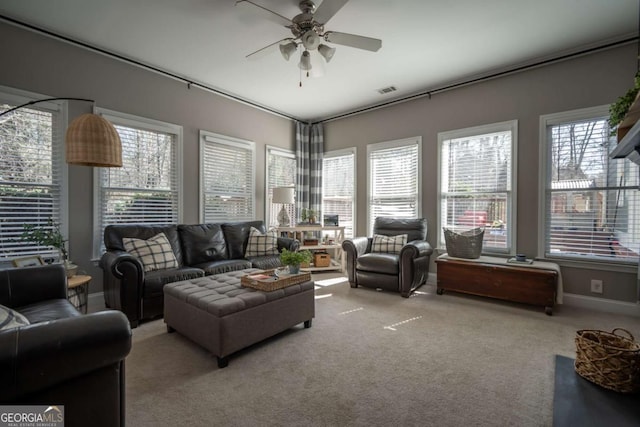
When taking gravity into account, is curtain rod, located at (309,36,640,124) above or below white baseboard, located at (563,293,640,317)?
above

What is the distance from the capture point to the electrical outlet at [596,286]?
317 cm

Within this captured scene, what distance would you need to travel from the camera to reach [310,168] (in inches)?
224

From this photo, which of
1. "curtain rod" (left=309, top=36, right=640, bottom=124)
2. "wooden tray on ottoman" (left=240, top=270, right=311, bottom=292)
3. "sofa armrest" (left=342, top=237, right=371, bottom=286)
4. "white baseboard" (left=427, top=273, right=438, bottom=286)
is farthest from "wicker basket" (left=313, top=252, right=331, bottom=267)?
"curtain rod" (left=309, top=36, right=640, bottom=124)

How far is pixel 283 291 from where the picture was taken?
8.03 feet

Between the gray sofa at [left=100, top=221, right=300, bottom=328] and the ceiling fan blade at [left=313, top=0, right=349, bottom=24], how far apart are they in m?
2.62

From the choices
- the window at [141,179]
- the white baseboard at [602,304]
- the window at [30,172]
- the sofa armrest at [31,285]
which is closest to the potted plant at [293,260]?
the sofa armrest at [31,285]

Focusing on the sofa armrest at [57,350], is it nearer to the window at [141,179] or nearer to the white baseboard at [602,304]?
the window at [141,179]

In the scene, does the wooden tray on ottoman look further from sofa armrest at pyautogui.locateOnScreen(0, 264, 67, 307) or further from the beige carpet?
sofa armrest at pyautogui.locateOnScreen(0, 264, 67, 307)

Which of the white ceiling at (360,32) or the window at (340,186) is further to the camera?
the window at (340,186)

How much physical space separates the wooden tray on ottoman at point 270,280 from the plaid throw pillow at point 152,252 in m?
1.14

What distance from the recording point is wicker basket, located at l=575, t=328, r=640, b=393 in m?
1.39

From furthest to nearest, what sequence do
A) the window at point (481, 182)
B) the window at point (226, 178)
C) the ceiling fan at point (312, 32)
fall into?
the window at point (226, 178) < the window at point (481, 182) < the ceiling fan at point (312, 32)

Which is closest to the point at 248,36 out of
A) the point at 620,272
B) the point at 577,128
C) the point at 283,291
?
the point at 283,291

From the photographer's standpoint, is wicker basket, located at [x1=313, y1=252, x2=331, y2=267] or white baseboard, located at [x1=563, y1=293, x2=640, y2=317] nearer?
white baseboard, located at [x1=563, y1=293, x2=640, y2=317]
